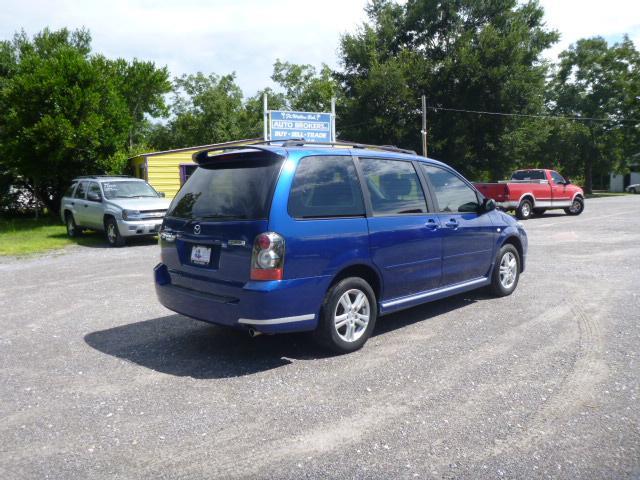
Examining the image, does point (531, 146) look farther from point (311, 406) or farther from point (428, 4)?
point (311, 406)

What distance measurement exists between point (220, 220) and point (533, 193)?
18650mm

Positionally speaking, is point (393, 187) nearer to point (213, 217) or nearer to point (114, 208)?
point (213, 217)

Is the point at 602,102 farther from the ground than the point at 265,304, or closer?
farther from the ground

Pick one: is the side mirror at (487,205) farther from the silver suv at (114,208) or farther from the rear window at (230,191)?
the silver suv at (114,208)

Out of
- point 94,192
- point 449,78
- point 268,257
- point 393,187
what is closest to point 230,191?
point 268,257

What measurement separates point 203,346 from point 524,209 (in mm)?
17885

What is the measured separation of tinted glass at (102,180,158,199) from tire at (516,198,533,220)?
13284 millimetres

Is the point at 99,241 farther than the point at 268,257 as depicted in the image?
Yes

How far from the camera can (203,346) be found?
529cm

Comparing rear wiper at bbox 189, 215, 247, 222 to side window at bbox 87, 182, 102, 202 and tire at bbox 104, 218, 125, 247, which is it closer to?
tire at bbox 104, 218, 125, 247

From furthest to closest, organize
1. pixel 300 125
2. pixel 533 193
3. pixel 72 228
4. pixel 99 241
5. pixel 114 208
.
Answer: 1. pixel 300 125
2. pixel 533 193
3. pixel 72 228
4. pixel 99 241
5. pixel 114 208

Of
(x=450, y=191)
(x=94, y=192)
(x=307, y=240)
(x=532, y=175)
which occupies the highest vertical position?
(x=532, y=175)

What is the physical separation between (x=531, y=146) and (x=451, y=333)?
112ft

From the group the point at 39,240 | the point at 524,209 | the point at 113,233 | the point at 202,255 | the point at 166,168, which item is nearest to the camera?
the point at 202,255
